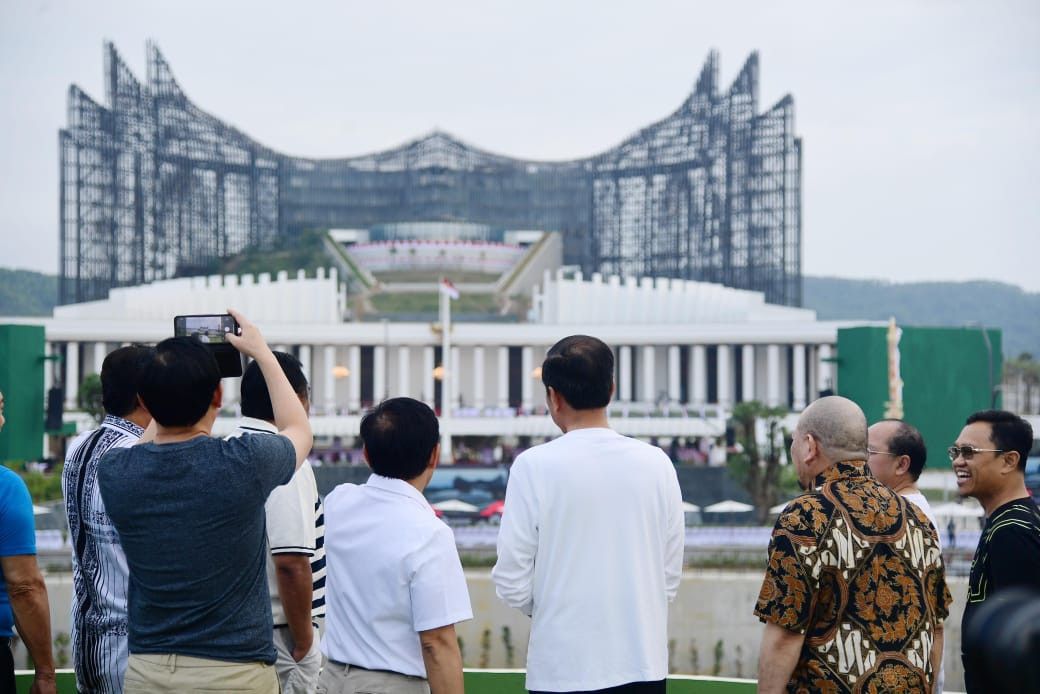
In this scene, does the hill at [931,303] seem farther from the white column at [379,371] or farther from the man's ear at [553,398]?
the man's ear at [553,398]

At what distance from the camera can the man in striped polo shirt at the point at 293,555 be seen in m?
5.47

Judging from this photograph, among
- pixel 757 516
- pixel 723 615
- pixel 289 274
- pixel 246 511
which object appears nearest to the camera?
pixel 246 511

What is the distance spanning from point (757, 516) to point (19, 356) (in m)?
17.9

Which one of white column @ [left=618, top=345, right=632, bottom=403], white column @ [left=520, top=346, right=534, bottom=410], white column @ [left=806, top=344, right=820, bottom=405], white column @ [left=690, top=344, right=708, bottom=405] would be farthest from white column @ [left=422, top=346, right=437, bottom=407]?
white column @ [left=806, top=344, right=820, bottom=405]

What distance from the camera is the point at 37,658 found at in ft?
18.4

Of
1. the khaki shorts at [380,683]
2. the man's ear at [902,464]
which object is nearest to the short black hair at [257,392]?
the khaki shorts at [380,683]

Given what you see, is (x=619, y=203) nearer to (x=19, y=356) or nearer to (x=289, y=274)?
(x=289, y=274)

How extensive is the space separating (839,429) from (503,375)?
2055 inches

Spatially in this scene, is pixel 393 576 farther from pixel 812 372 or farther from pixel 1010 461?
pixel 812 372

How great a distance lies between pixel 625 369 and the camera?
186 feet

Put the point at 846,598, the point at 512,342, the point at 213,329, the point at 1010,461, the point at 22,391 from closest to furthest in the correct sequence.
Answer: the point at 846,598 < the point at 213,329 < the point at 1010,461 < the point at 22,391 < the point at 512,342

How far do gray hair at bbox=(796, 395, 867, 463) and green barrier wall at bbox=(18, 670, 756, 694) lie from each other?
4.18 meters

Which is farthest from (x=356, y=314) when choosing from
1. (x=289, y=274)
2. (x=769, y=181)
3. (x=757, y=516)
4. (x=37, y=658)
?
(x=37, y=658)

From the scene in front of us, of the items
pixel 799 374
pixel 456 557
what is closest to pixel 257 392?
pixel 456 557
